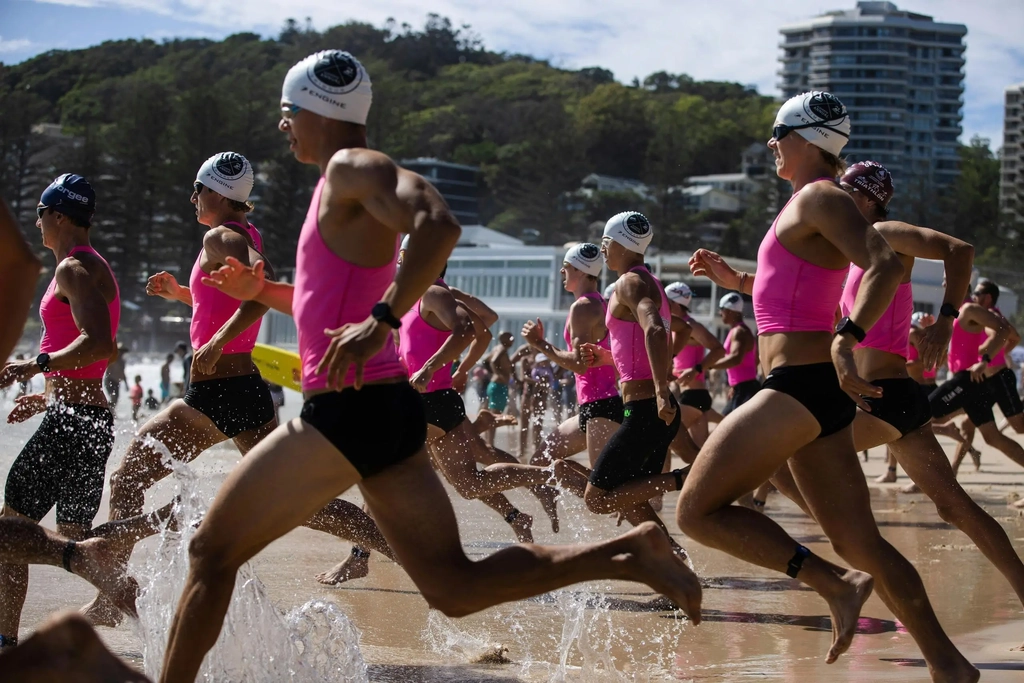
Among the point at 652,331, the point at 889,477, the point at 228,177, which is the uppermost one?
the point at 228,177

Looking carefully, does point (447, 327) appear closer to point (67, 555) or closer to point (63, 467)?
point (63, 467)

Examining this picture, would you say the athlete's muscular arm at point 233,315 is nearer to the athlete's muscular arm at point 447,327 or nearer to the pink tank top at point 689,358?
the athlete's muscular arm at point 447,327

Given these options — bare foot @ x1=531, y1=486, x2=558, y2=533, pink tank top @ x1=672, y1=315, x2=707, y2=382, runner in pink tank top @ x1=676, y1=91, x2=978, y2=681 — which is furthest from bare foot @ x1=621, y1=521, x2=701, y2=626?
pink tank top @ x1=672, y1=315, x2=707, y2=382

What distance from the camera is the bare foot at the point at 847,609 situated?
4281mm

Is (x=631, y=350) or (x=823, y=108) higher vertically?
(x=823, y=108)

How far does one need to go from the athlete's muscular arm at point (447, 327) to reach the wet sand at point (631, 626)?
120 centimetres

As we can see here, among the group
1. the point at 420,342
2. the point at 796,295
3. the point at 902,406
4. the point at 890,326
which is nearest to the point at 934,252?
the point at 890,326

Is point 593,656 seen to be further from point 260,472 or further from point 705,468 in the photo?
point 260,472

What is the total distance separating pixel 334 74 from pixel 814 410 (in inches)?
75.4

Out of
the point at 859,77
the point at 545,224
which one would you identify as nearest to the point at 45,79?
the point at 545,224

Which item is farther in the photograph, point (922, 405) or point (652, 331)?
point (652, 331)

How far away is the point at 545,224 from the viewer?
3952 inches

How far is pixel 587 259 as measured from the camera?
26.8 feet

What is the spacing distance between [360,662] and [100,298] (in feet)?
5.97
